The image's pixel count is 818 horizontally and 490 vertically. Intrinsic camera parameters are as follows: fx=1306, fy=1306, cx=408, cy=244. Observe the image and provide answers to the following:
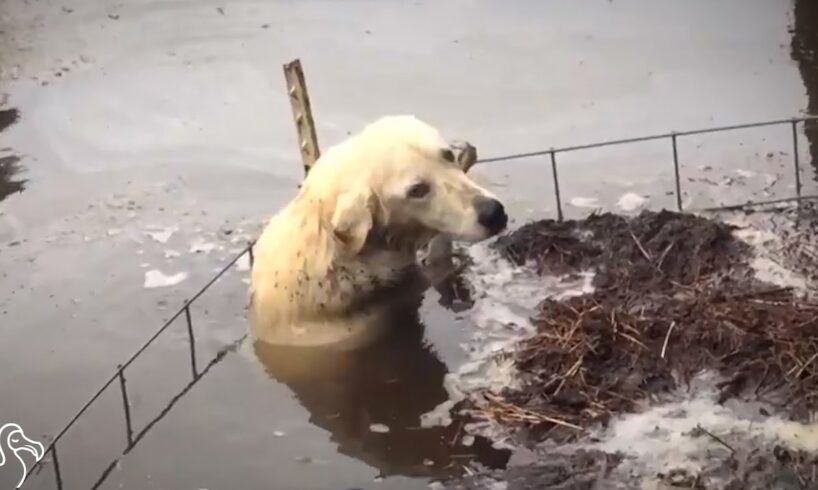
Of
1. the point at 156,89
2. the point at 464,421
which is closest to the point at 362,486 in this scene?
the point at 464,421

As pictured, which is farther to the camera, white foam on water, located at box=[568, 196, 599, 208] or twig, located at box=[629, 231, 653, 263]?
white foam on water, located at box=[568, 196, 599, 208]

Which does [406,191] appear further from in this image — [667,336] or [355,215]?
[667,336]

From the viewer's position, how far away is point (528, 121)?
15.9 feet

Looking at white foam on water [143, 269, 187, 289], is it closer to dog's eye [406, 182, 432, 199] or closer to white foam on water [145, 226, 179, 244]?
white foam on water [145, 226, 179, 244]

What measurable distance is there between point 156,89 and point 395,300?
2649 mm

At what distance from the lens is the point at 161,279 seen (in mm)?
3842

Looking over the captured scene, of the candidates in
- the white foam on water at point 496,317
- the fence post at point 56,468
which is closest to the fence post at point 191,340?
the fence post at point 56,468

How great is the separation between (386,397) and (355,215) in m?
0.44

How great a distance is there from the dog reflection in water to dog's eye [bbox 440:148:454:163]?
1.53 feet

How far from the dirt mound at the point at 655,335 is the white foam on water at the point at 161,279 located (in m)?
0.98

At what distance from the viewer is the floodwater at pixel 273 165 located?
3.02 meters

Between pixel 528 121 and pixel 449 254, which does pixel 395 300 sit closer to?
pixel 449 254

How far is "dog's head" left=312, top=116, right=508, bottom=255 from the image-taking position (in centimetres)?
306

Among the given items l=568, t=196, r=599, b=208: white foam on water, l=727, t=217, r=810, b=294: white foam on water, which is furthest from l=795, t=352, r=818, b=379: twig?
l=568, t=196, r=599, b=208: white foam on water
